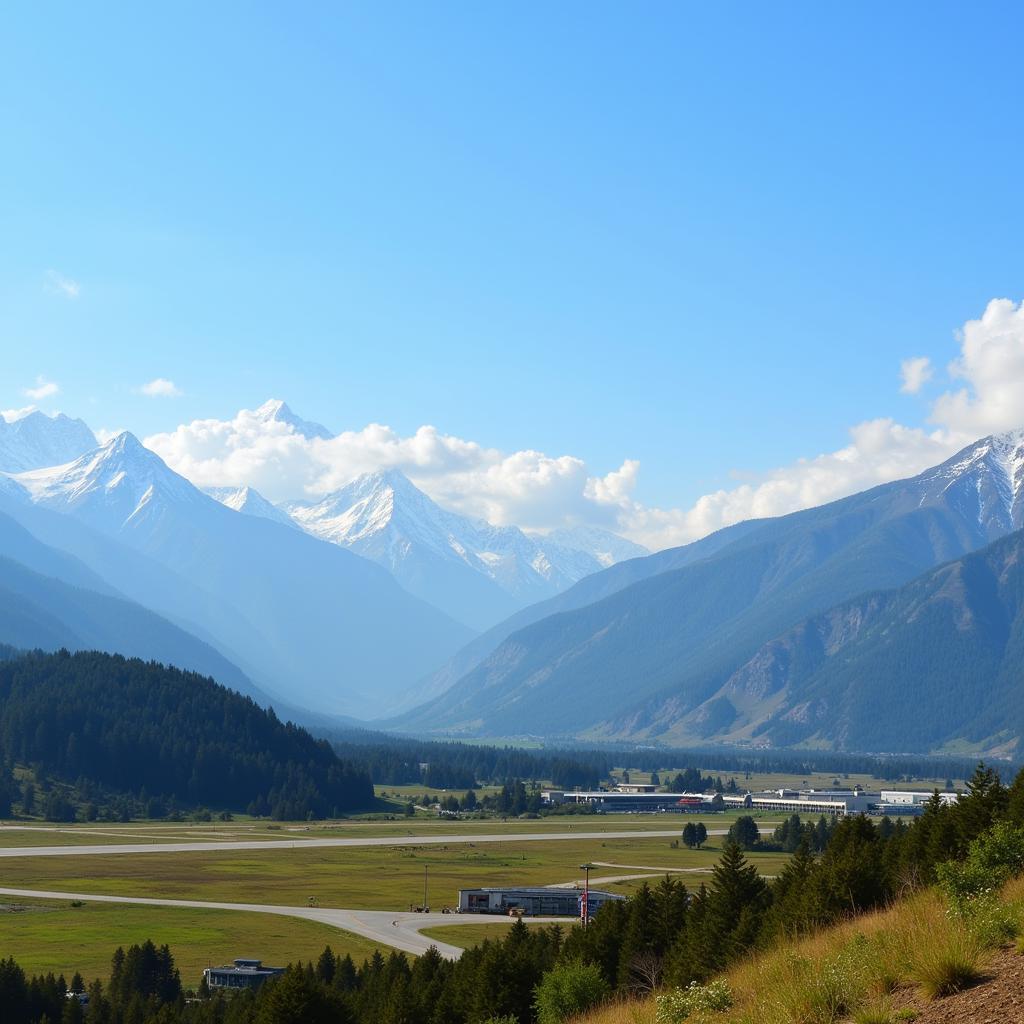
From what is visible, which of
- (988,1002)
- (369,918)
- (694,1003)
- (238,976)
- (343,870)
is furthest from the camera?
(343,870)

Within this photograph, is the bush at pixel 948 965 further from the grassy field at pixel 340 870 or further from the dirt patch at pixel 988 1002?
the grassy field at pixel 340 870

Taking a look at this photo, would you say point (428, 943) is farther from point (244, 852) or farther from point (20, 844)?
point (20, 844)

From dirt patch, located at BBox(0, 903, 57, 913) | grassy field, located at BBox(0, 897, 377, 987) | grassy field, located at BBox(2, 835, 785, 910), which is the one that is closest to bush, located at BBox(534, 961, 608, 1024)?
grassy field, located at BBox(0, 897, 377, 987)

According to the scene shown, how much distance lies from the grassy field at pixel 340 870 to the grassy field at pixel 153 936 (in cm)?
1233

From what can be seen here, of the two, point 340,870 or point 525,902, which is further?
point 340,870

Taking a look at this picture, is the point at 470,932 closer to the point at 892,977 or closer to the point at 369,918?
the point at 369,918

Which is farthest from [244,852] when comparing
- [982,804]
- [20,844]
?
[982,804]

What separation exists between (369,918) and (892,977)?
10185 centimetres

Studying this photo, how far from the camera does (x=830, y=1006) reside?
23.6 metres

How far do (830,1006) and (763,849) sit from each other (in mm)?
175386

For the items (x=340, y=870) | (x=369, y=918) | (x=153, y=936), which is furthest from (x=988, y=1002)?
(x=340, y=870)

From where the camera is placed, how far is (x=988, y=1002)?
22.0m

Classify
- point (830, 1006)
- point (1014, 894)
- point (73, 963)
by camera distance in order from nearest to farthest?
1. point (830, 1006)
2. point (1014, 894)
3. point (73, 963)

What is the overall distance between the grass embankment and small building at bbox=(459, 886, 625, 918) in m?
99.9
